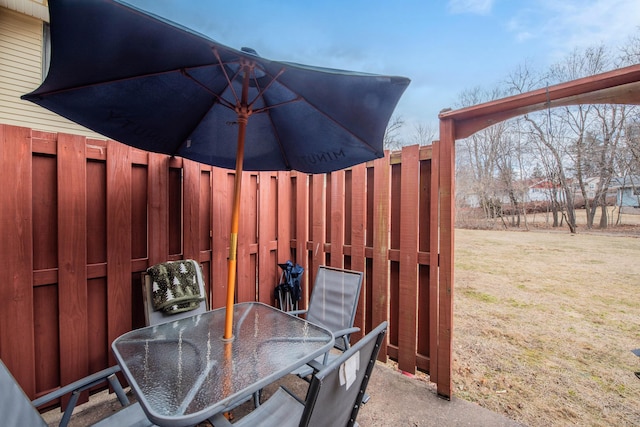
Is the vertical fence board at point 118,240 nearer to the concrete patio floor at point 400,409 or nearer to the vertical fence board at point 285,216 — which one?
the concrete patio floor at point 400,409

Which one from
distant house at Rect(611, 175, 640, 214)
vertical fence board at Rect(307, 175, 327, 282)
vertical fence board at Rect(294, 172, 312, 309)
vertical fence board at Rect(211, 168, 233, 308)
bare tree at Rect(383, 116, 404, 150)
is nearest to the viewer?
vertical fence board at Rect(211, 168, 233, 308)

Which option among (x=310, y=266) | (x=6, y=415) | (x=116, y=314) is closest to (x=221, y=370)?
(x=6, y=415)

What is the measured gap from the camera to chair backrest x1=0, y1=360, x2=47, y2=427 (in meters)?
1.03

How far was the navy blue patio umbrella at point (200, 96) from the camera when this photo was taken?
1.18 m

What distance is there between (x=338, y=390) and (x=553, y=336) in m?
4.12

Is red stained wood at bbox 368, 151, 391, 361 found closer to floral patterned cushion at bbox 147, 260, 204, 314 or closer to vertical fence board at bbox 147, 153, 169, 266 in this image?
floral patterned cushion at bbox 147, 260, 204, 314

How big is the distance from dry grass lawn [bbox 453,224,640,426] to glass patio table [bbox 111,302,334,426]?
1.90 m

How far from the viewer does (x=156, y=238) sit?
2520 millimetres

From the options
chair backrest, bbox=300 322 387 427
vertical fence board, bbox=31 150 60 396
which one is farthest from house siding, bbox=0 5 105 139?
chair backrest, bbox=300 322 387 427

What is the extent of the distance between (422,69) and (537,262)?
27.3 feet

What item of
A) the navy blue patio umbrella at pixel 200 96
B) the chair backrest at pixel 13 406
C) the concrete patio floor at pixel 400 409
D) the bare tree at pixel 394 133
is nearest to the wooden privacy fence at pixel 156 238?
the concrete patio floor at pixel 400 409

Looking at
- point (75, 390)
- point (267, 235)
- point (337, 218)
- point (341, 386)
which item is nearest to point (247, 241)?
point (267, 235)

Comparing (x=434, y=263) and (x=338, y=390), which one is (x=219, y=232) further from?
(x=338, y=390)

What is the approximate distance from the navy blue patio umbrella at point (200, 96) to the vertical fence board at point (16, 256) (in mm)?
651
